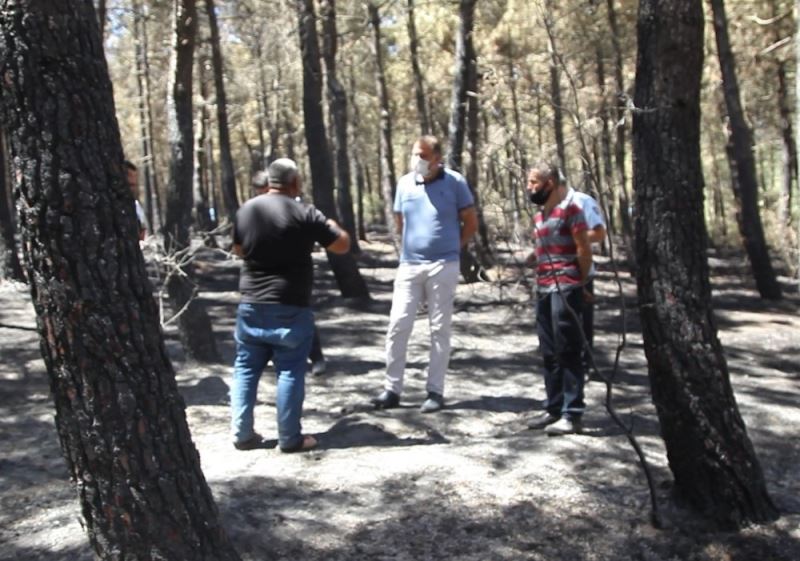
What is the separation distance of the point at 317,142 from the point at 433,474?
871 centimetres

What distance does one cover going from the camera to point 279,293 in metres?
5.53

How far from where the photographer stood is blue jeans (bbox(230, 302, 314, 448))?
5543mm

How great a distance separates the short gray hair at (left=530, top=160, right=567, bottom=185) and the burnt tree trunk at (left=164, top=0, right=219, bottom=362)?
3.92 m

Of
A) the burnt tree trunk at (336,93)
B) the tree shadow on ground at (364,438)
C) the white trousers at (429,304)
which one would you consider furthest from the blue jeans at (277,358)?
the burnt tree trunk at (336,93)

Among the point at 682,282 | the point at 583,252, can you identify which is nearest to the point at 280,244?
the point at 583,252

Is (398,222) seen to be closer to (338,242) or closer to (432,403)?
(432,403)

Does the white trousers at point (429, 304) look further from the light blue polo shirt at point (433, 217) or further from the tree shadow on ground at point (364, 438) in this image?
the tree shadow on ground at point (364, 438)

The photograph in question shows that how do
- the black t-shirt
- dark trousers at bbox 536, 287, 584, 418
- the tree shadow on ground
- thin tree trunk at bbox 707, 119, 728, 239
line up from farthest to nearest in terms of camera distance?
thin tree trunk at bbox 707, 119, 728, 239
the tree shadow on ground
dark trousers at bbox 536, 287, 584, 418
the black t-shirt

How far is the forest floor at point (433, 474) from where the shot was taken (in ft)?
14.4

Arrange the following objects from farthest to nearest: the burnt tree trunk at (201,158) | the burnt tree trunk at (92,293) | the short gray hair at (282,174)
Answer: the burnt tree trunk at (201,158) → the short gray hair at (282,174) → the burnt tree trunk at (92,293)

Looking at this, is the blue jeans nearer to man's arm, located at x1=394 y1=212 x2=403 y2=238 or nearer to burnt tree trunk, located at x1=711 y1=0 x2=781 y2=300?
man's arm, located at x1=394 y1=212 x2=403 y2=238

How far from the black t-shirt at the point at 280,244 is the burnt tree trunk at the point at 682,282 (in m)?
1.96

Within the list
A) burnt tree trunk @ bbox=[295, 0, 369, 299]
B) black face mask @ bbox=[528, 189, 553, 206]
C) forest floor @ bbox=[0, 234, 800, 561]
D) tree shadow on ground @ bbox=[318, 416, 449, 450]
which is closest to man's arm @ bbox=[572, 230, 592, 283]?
black face mask @ bbox=[528, 189, 553, 206]

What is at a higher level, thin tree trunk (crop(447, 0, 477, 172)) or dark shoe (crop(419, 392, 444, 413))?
thin tree trunk (crop(447, 0, 477, 172))
